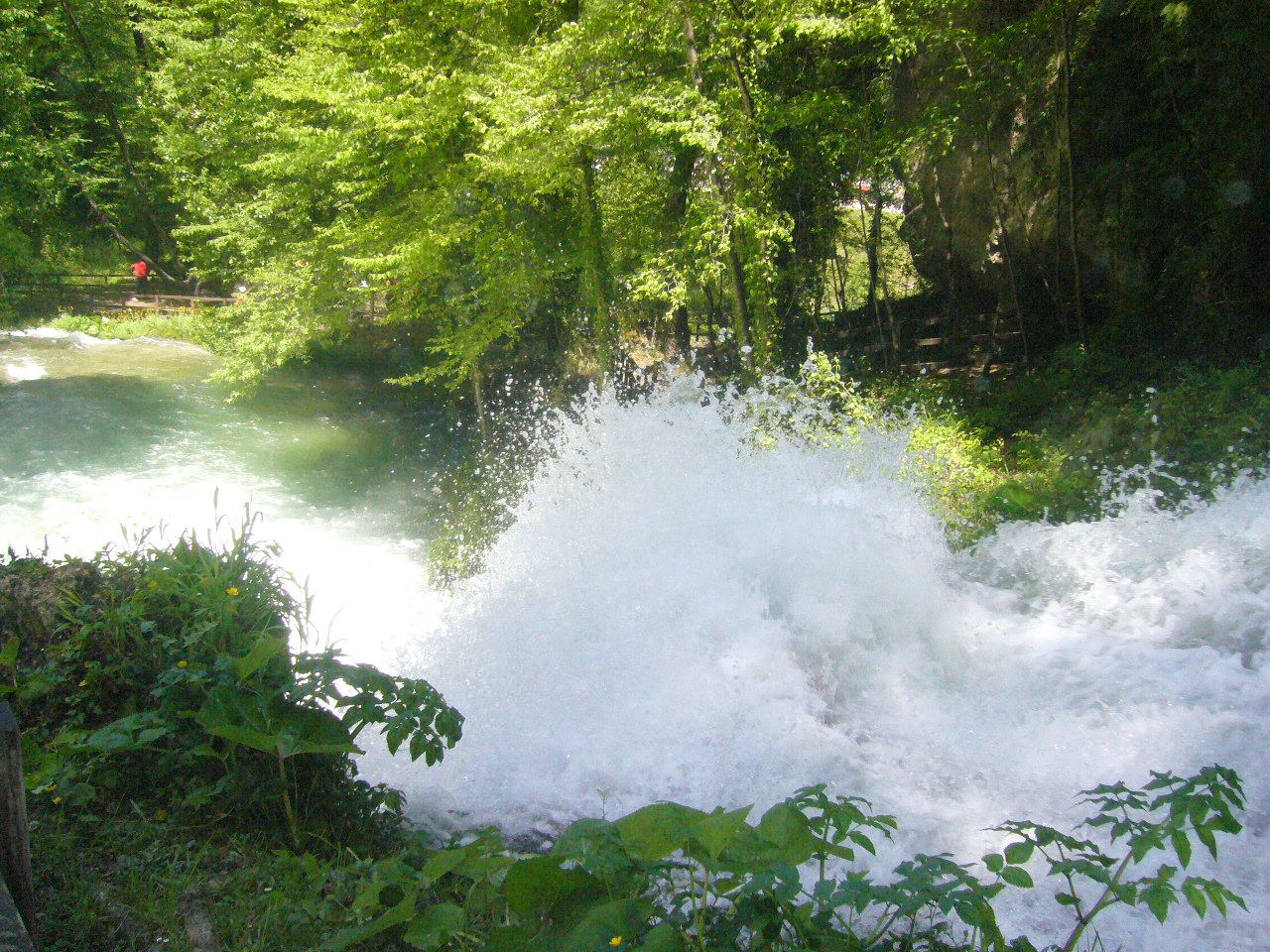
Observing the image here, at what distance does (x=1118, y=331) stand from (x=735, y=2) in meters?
5.41

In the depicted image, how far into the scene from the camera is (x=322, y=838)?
2600 millimetres

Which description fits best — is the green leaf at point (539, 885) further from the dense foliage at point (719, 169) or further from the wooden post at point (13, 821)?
the dense foliage at point (719, 169)

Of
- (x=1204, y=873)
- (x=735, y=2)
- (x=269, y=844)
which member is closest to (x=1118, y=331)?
(x=735, y=2)

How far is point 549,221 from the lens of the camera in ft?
37.7

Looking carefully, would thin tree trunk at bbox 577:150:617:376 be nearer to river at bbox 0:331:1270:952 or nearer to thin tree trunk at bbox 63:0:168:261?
river at bbox 0:331:1270:952

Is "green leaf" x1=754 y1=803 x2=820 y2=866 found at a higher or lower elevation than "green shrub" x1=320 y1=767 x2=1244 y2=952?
higher

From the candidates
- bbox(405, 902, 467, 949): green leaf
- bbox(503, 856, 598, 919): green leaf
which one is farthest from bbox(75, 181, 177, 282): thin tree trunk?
bbox(503, 856, 598, 919): green leaf

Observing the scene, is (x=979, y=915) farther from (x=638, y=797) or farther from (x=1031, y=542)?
(x=1031, y=542)

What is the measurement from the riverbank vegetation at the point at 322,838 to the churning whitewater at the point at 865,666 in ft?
0.98

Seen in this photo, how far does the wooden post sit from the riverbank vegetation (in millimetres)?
294

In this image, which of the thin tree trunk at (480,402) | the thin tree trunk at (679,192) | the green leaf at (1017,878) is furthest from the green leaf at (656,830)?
the thin tree trunk at (480,402)

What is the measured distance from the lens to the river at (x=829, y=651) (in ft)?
10.8

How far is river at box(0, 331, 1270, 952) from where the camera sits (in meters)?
3.29

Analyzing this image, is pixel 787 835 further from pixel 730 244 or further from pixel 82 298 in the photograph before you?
pixel 82 298
